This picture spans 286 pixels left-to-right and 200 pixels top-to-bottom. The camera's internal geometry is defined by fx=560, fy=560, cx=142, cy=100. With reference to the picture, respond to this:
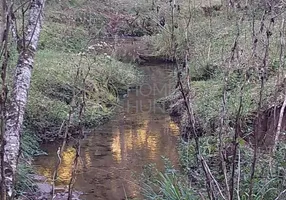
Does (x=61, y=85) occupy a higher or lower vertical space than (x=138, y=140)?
higher

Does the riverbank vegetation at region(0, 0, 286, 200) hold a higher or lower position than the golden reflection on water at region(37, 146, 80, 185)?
higher

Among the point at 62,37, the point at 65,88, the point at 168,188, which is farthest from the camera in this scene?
the point at 62,37

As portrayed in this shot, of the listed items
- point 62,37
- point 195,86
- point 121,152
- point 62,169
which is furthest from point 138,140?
point 62,37

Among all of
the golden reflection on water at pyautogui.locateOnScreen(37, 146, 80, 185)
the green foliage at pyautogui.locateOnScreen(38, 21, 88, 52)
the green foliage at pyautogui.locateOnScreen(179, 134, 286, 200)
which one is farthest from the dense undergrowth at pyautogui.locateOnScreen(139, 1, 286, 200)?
the green foliage at pyautogui.locateOnScreen(38, 21, 88, 52)

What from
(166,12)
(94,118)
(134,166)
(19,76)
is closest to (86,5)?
(166,12)

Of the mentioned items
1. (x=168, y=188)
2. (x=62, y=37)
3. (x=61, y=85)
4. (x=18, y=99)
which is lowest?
(x=168, y=188)

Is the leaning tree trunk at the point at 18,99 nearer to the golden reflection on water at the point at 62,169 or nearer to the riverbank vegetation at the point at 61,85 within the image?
the riverbank vegetation at the point at 61,85

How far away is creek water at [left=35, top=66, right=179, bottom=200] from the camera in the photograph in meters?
5.71

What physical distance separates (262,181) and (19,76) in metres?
2.17

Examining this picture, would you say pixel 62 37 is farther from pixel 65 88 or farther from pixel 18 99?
pixel 18 99

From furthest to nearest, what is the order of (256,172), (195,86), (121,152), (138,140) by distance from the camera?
(195,86)
(138,140)
(121,152)
(256,172)

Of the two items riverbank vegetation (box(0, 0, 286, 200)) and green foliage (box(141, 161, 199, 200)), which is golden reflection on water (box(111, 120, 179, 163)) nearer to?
riverbank vegetation (box(0, 0, 286, 200))

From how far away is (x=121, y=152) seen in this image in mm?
6910

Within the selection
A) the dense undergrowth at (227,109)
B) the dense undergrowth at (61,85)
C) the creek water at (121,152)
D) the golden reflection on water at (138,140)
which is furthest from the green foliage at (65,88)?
the dense undergrowth at (227,109)
